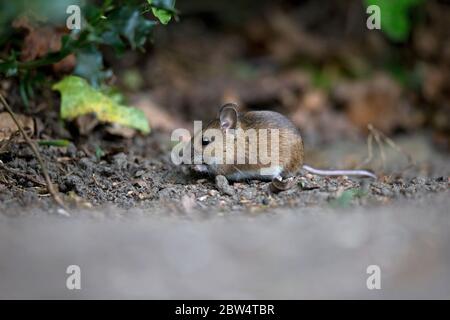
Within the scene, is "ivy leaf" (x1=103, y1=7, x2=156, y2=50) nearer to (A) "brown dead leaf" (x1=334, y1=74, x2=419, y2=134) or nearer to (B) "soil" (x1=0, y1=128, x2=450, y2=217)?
(B) "soil" (x1=0, y1=128, x2=450, y2=217)

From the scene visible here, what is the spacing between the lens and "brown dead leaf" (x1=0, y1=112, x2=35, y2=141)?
21.0 feet

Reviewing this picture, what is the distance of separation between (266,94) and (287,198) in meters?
5.13

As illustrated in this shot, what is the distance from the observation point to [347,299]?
4.39 metres

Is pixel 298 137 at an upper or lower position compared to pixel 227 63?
lower

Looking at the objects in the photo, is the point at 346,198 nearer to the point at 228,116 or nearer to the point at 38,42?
the point at 228,116

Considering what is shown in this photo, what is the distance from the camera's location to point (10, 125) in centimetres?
652

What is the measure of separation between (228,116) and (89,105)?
1.39 meters

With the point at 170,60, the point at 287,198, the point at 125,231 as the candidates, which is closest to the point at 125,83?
the point at 170,60

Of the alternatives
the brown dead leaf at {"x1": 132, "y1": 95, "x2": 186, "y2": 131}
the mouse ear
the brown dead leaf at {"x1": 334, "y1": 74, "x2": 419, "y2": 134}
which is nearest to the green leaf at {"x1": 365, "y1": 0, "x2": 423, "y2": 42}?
the brown dead leaf at {"x1": 334, "y1": 74, "x2": 419, "y2": 134}

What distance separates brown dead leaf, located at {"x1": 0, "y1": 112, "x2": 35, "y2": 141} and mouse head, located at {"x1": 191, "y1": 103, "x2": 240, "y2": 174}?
1.45m

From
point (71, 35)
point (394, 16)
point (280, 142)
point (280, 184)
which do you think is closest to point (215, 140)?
point (280, 142)
